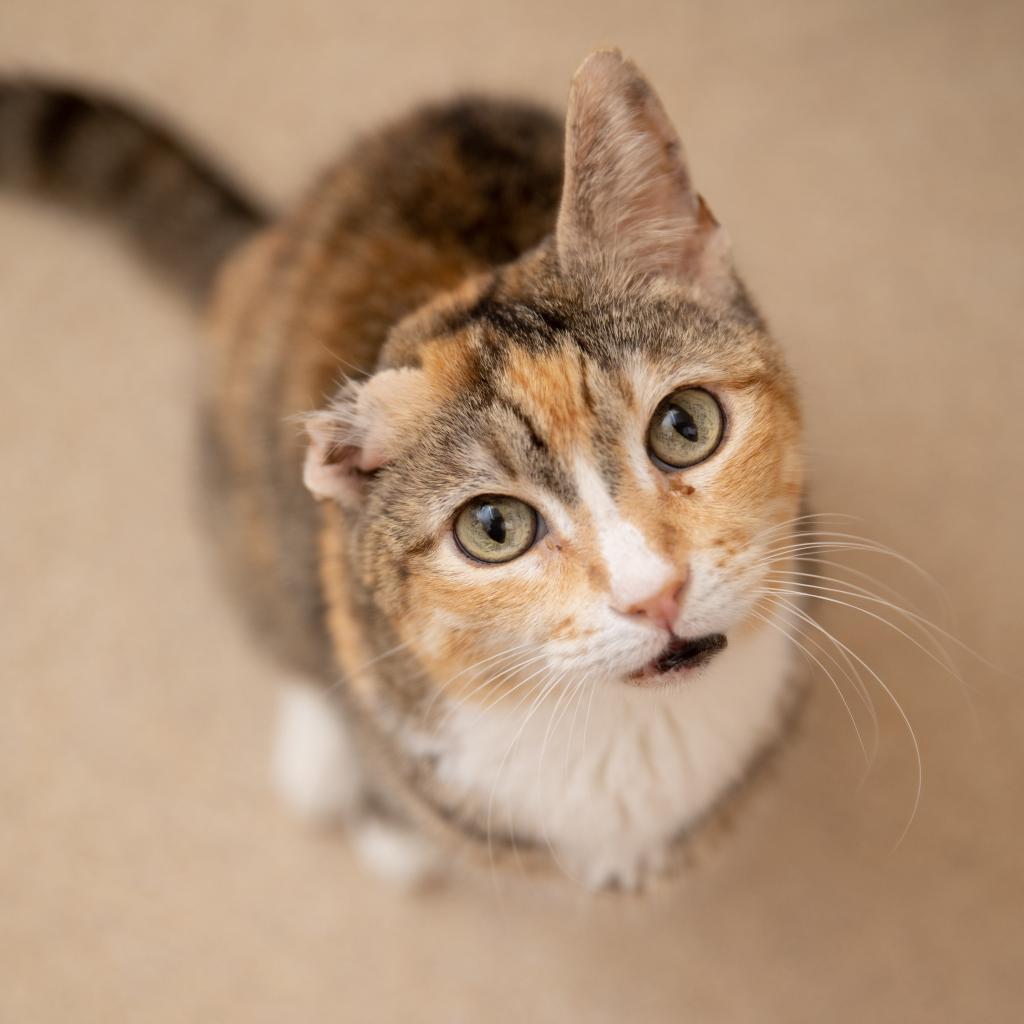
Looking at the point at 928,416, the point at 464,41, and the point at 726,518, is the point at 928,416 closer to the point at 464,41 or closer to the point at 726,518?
the point at 726,518

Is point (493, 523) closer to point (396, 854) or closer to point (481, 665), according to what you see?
point (481, 665)

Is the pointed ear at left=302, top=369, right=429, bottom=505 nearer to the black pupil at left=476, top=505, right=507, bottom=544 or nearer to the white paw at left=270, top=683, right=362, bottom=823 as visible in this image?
the black pupil at left=476, top=505, right=507, bottom=544

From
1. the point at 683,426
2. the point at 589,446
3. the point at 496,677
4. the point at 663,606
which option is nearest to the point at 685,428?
the point at 683,426

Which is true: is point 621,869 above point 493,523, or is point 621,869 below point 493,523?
below

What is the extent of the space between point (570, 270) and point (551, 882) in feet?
3.06

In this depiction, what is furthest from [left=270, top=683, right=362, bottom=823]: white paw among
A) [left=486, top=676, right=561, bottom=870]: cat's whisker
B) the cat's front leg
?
[left=486, top=676, right=561, bottom=870]: cat's whisker

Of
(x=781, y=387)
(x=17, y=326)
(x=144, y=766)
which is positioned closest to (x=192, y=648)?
(x=144, y=766)

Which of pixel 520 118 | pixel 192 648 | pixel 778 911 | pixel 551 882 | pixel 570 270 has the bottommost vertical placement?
pixel 778 911

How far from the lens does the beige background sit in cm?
181

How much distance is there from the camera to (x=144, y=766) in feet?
6.52

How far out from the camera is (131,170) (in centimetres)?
194

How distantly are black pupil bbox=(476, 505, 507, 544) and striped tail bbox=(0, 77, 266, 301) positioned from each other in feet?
3.54

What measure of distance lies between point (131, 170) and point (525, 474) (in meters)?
1.30

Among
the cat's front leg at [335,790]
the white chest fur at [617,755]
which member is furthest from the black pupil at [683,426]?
the cat's front leg at [335,790]
